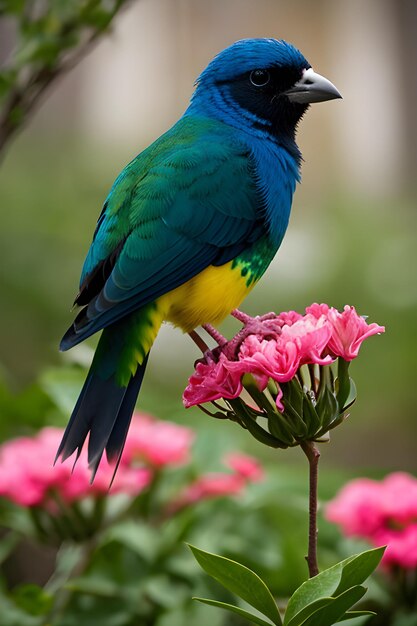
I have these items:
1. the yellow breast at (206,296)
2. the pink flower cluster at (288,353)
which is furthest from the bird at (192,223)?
the pink flower cluster at (288,353)

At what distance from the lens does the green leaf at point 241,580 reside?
3.17ft

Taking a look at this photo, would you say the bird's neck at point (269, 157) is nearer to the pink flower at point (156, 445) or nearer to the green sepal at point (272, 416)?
the green sepal at point (272, 416)

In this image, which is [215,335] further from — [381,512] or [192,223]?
[381,512]

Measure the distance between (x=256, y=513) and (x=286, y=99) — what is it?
847mm

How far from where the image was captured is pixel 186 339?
3.58m

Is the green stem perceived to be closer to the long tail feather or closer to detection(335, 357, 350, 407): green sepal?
detection(335, 357, 350, 407): green sepal

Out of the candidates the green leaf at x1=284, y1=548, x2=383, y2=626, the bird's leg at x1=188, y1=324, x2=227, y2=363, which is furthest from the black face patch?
the green leaf at x1=284, y1=548, x2=383, y2=626

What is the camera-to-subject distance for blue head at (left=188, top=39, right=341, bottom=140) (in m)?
1.28

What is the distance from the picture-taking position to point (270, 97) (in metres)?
1.32

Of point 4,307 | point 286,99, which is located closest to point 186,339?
point 4,307

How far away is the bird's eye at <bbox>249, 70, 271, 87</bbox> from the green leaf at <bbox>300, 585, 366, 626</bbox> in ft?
2.22

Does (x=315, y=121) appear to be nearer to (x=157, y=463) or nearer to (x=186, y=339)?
(x=186, y=339)

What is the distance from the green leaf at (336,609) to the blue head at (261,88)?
2.00 feet

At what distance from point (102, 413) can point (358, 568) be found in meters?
0.31
